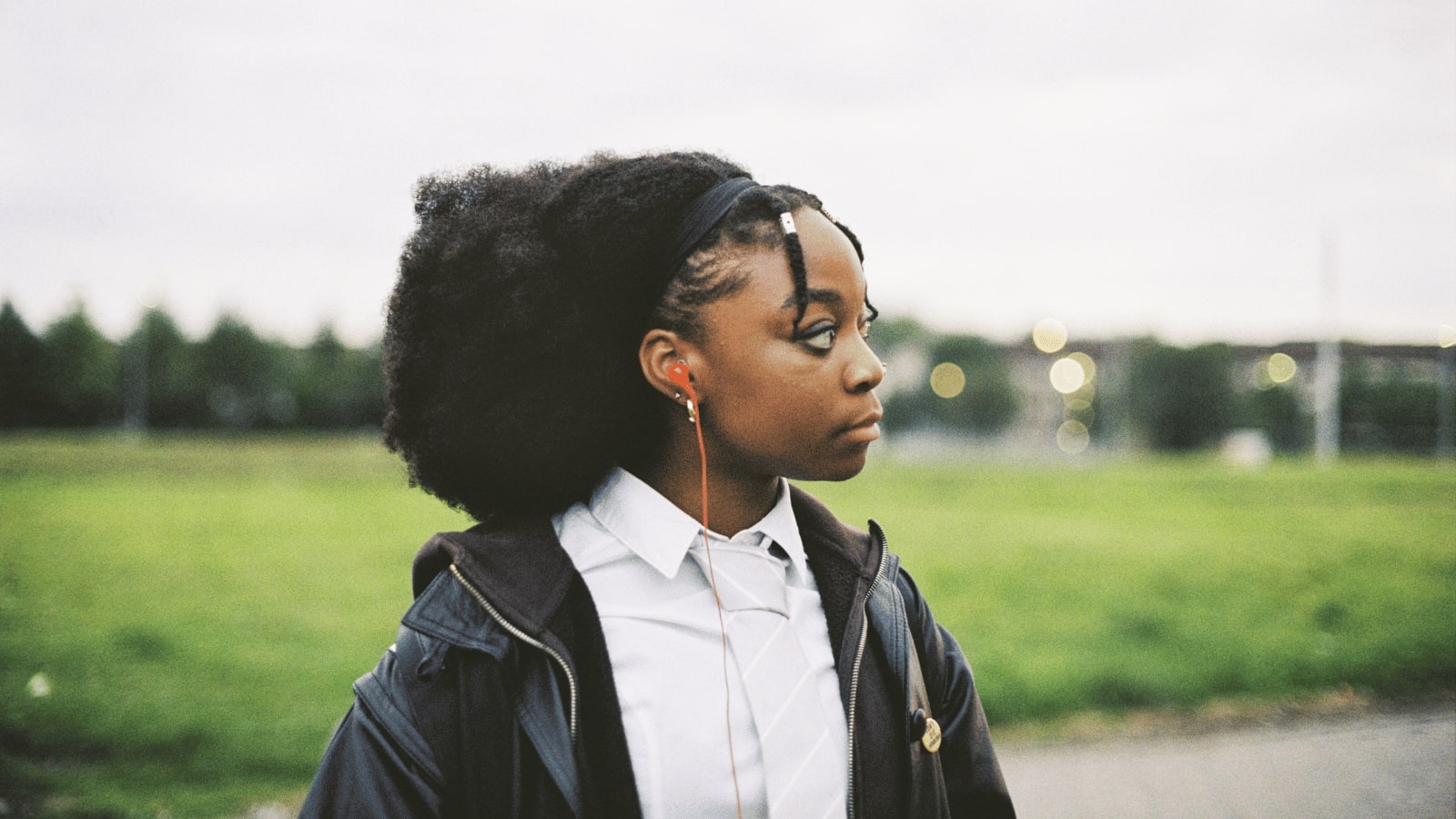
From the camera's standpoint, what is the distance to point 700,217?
178 cm

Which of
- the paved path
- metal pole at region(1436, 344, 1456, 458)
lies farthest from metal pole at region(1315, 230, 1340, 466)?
the paved path

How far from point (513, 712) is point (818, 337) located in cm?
84

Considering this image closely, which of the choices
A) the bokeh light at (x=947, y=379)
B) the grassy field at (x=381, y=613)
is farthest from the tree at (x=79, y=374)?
the bokeh light at (x=947, y=379)

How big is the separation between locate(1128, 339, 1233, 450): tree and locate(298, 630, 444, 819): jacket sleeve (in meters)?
59.0

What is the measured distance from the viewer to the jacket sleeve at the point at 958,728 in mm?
2004

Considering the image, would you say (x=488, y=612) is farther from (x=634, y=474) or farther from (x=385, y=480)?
(x=385, y=480)

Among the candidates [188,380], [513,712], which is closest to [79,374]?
[188,380]

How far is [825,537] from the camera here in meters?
2.00

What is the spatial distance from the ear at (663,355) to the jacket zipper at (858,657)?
0.58 metres

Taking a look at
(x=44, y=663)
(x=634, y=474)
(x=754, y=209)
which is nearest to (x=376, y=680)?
(x=634, y=474)

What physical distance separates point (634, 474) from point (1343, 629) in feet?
27.1

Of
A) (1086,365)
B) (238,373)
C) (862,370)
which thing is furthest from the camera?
(1086,365)

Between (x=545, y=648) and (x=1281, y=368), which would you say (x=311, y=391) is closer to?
(x=545, y=648)

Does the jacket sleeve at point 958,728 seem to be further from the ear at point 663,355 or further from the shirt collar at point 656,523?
the ear at point 663,355
